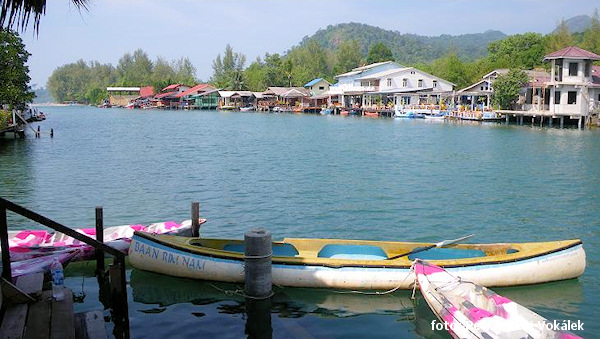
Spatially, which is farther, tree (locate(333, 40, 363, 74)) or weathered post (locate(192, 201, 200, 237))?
tree (locate(333, 40, 363, 74))

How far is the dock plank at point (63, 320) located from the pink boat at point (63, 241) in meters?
3.95

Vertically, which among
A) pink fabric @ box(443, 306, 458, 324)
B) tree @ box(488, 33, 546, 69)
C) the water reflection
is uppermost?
tree @ box(488, 33, 546, 69)

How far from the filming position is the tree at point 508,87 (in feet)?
202

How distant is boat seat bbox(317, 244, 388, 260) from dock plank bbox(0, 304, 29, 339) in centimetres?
622

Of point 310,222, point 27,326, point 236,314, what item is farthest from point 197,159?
point 27,326

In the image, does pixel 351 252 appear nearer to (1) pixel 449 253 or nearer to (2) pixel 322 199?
(1) pixel 449 253

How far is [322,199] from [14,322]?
14.6 m

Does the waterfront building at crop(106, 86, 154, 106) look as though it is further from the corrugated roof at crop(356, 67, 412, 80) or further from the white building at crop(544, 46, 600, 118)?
the white building at crop(544, 46, 600, 118)

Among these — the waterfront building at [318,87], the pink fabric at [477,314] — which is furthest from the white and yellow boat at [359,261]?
the waterfront building at [318,87]

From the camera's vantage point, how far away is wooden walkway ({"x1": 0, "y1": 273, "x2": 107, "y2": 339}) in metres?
7.37

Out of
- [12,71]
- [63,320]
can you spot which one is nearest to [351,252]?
[63,320]

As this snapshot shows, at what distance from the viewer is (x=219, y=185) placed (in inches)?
956

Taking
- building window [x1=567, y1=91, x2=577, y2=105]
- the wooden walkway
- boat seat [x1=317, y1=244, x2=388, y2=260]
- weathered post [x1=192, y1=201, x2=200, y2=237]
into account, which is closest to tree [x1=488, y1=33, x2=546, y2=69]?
building window [x1=567, y1=91, x2=577, y2=105]

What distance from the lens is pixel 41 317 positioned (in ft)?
25.8
